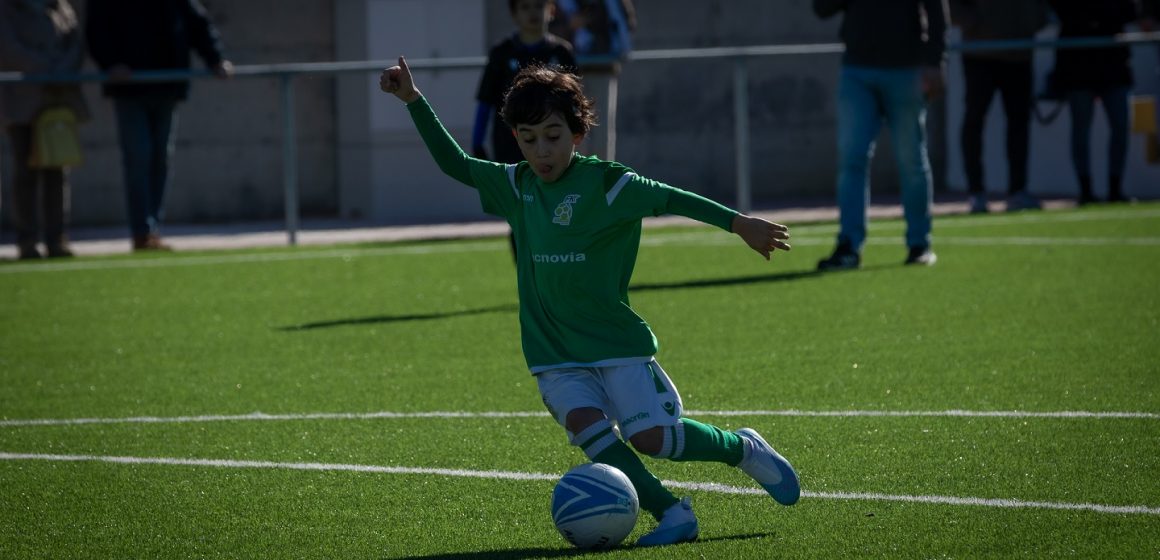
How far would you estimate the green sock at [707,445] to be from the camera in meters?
5.26

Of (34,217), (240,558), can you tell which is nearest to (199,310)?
(34,217)

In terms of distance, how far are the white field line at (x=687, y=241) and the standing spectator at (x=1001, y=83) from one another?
30.4 inches

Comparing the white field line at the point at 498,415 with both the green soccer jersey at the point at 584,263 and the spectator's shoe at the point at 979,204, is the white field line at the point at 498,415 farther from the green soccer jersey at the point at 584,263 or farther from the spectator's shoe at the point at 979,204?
the spectator's shoe at the point at 979,204

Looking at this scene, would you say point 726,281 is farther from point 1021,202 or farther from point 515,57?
point 1021,202

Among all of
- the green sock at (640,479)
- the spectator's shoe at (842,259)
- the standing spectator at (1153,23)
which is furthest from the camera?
the standing spectator at (1153,23)

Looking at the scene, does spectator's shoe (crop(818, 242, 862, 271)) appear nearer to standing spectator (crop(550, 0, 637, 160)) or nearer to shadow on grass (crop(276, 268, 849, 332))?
shadow on grass (crop(276, 268, 849, 332))

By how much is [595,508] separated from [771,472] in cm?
65

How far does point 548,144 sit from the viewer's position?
539 centimetres

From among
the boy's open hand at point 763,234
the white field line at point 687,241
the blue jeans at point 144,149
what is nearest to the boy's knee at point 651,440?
the boy's open hand at point 763,234

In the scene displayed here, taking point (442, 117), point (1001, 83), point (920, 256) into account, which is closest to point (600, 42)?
point (442, 117)

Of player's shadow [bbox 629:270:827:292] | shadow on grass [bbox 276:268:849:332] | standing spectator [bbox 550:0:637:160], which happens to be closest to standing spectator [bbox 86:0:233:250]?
standing spectator [bbox 550:0:637:160]

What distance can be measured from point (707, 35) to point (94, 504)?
559 inches

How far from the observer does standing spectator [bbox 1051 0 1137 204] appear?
15914 mm

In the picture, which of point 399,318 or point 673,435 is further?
point 399,318
